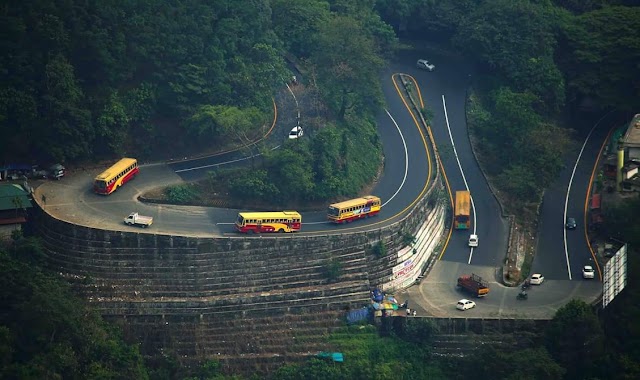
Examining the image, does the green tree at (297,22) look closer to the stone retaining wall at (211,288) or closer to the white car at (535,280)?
the stone retaining wall at (211,288)

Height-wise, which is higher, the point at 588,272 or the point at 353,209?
the point at 353,209

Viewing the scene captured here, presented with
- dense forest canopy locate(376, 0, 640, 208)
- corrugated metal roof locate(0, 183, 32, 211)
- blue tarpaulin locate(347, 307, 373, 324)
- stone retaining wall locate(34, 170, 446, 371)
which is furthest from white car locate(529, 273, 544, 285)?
corrugated metal roof locate(0, 183, 32, 211)

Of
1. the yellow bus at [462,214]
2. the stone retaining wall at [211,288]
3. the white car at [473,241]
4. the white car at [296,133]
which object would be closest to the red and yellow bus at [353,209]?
the stone retaining wall at [211,288]

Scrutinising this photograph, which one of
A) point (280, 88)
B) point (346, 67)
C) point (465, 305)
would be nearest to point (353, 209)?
point (465, 305)

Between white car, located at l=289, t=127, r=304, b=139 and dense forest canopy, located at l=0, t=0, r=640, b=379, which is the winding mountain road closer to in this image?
white car, located at l=289, t=127, r=304, b=139

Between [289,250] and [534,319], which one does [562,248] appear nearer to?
[534,319]

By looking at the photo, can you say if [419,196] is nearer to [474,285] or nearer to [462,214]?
[462,214]
